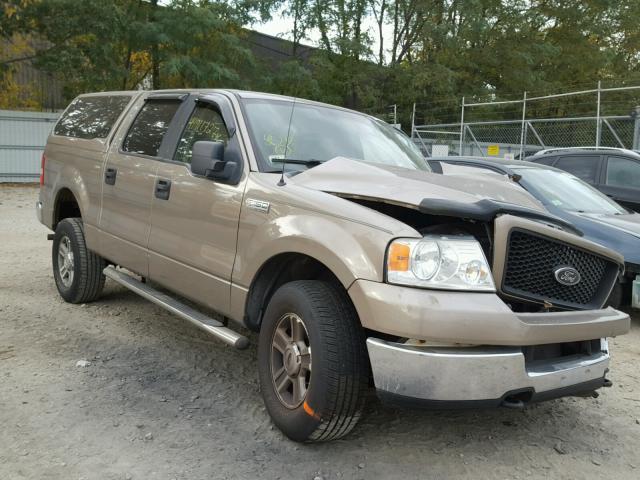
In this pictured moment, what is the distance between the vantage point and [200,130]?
A: 428cm

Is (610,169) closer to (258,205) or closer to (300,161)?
(300,161)

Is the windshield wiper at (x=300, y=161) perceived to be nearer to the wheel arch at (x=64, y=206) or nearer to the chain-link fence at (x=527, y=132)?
the wheel arch at (x=64, y=206)

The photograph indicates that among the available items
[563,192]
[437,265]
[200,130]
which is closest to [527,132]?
[563,192]

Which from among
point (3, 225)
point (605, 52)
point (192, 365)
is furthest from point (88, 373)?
point (605, 52)

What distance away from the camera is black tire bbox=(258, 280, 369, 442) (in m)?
2.86

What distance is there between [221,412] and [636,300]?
4.12 m

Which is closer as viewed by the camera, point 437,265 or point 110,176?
point 437,265

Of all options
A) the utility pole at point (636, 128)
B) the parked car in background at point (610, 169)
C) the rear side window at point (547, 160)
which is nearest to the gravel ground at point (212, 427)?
the parked car in background at point (610, 169)

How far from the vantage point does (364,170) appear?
3.46m

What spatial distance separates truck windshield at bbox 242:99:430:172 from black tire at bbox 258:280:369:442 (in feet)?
3.31

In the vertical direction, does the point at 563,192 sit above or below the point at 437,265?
above

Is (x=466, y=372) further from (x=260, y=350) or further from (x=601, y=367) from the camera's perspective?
(x=260, y=350)

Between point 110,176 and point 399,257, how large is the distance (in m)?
3.12

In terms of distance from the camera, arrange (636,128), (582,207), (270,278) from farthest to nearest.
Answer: (636,128)
(582,207)
(270,278)
